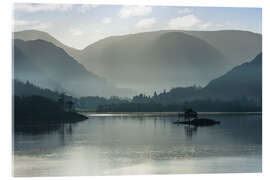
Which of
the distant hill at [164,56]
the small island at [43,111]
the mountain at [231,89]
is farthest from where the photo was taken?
the mountain at [231,89]

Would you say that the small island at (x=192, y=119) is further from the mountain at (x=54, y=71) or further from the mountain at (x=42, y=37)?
the mountain at (x=42, y=37)

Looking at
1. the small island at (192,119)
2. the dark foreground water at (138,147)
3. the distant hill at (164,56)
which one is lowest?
the dark foreground water at (138,147)

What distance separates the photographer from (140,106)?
609 centimetres

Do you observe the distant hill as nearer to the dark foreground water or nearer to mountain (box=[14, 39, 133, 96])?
mountain (box=[14, 39, 133, 96])

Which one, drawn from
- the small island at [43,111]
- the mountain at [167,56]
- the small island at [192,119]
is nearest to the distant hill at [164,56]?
the mountain at [167,56]

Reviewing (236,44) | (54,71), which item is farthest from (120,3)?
(236,44)

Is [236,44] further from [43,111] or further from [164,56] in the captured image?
[43,111]

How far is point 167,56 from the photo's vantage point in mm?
6117

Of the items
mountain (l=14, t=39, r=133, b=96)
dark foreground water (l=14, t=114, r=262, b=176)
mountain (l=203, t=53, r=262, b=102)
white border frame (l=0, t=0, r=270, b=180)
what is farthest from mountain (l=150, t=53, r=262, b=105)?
mountain (l=14, t=39, r=133, b=96)

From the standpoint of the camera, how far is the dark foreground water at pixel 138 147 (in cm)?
568

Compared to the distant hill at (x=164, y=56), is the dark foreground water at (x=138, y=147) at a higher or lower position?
lower

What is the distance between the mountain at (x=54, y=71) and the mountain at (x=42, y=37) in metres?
0.04

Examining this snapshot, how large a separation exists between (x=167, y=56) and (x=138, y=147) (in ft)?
4.00

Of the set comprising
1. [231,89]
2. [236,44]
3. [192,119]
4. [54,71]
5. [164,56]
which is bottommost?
[192,119]
